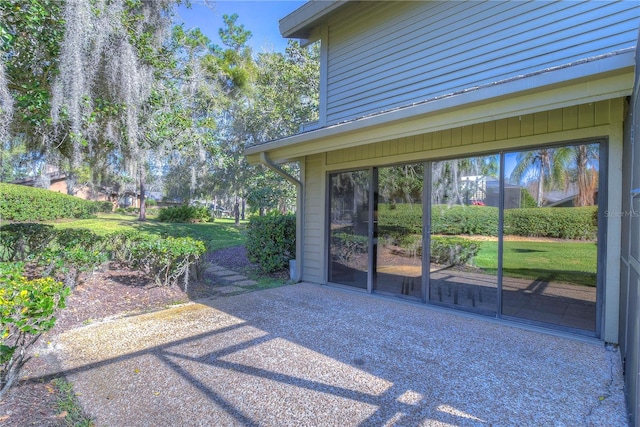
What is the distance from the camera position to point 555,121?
357cm

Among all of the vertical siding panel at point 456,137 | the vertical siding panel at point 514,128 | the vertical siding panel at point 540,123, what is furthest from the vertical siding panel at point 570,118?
the vertical siding panel at point 456,137

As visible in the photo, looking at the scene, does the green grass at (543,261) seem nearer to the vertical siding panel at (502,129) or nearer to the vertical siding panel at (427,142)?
the vertical siding panel at (502,129)

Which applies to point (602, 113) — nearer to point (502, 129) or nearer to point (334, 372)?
point (502, 129)

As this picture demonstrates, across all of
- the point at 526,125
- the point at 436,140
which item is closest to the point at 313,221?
the point at 436,140

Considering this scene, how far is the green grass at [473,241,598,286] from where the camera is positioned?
3.74 metres

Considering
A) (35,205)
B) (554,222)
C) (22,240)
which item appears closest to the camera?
(554,222)

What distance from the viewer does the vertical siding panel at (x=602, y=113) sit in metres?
3.28

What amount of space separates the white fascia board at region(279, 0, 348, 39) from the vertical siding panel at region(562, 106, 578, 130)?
3838 mm

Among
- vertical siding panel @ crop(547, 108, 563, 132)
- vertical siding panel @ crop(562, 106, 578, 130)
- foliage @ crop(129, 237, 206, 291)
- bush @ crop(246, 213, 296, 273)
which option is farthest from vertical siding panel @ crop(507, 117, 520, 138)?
foliage @ crop(129, 237, 206, 291)

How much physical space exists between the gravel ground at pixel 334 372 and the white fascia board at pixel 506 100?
2.24m

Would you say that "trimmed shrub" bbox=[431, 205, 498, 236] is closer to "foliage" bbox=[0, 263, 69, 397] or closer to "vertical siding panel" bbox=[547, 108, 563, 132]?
"vertical siding panel" bbox=[547, 108, 563, 132]

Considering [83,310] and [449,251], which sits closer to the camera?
[83,310]

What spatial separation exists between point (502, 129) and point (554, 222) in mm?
1230

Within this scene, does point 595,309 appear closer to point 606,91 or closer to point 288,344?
point 606,91
